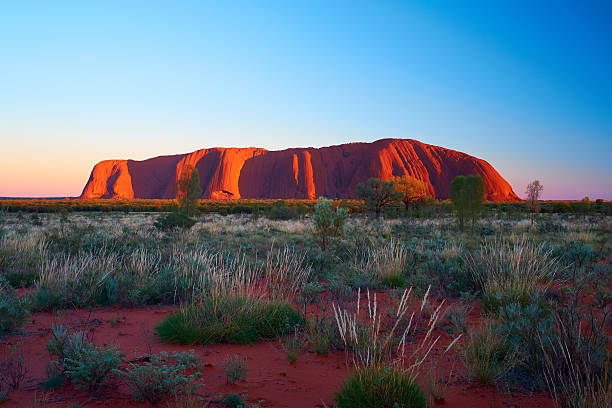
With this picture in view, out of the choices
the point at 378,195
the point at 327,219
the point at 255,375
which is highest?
the point at 378,195

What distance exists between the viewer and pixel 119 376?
3182 mm

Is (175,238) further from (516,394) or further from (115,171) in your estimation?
(115,171)

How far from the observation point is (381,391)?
2480 millimetres

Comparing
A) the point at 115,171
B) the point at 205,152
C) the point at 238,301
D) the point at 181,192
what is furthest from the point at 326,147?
the point at 238,301

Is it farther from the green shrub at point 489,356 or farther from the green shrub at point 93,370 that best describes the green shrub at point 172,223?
the green shrub at point 489,356

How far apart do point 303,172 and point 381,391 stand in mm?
101980

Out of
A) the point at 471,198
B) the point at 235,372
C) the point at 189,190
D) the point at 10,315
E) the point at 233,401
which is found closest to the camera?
the point at 233,401

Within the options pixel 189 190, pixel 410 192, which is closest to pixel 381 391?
pixel 189 190

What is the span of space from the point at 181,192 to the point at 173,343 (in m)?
23.3

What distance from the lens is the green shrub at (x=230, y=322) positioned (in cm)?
420

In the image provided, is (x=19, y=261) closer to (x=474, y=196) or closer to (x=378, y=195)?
(x=474, y=196)

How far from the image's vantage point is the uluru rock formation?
96.4 meters

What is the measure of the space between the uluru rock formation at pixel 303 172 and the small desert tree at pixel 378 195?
6272cm

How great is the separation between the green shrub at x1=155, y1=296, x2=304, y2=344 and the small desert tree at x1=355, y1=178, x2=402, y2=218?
1077 inches
